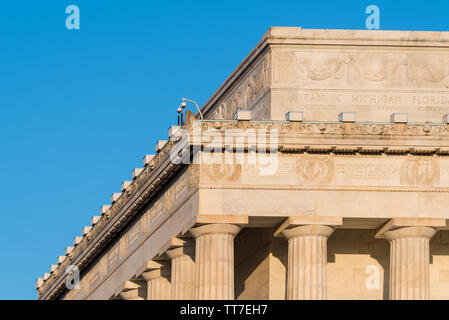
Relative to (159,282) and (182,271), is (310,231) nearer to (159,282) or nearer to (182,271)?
(182,271)

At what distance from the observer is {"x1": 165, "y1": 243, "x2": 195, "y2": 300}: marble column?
114 metres

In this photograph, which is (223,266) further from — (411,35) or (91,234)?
(91,234)

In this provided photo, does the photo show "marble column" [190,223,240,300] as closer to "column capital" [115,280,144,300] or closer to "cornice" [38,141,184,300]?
"cornice" [38,141,184,300]

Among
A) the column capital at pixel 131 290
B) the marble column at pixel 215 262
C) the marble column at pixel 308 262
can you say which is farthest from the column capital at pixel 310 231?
the column capital at pixel 131 290

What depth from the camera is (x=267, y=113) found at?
113m

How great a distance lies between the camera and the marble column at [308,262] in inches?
4213

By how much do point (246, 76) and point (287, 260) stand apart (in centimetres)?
1254

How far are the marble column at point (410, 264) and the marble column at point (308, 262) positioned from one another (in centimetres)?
389

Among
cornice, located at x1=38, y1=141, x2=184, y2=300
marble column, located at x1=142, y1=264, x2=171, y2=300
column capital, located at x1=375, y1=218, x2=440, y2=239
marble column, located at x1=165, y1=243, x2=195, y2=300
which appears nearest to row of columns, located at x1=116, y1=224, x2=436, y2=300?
column capital, located at x1=375, y1=218, x2=440, y2=239

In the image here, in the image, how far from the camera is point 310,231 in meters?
107

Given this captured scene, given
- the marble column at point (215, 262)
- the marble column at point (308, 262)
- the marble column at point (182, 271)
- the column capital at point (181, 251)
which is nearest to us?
the marble column at point (308, 262)

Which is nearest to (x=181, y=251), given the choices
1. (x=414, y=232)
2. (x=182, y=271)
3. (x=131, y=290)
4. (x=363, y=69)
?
(x=182, y=271)

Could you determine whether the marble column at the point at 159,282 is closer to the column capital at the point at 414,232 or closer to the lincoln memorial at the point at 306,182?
the lincoln memorial at the point at 306,182

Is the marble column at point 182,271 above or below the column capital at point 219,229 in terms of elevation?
below
